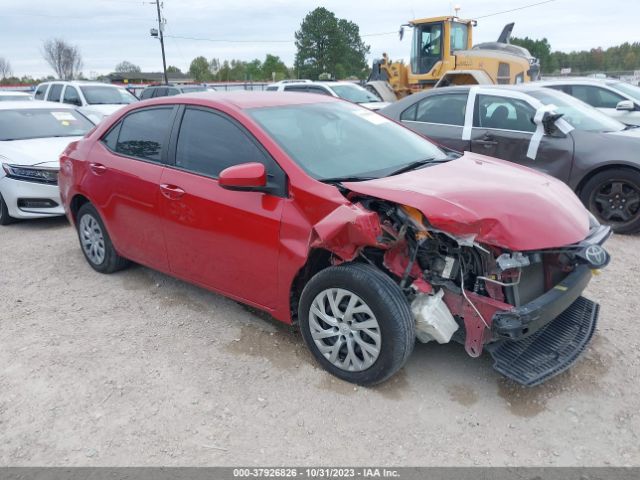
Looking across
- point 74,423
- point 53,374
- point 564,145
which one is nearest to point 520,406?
point 74,423

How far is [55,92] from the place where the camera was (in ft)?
48.1

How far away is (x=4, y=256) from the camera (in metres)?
5.76

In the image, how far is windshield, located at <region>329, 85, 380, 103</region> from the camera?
14203mm

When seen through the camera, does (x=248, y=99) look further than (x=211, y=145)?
Yes

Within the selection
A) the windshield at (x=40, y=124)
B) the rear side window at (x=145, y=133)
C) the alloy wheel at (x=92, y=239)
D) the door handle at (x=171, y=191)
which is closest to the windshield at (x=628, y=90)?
the rear side window at (x=145, y=133)

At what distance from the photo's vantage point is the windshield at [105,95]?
1384 centimetres

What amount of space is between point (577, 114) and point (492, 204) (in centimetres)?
446

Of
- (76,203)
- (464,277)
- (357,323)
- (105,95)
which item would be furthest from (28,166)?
(105,95)

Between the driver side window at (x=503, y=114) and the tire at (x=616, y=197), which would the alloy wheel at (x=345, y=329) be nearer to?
the tire at (x=616, y=197)

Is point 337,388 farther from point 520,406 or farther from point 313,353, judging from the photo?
point 520,406

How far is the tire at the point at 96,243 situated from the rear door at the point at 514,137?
4.40m

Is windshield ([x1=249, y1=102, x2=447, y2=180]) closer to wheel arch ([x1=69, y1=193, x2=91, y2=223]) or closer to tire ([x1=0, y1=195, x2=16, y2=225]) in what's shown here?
wheel arch ([x1=69, y1=193, x2=91, y2=223])

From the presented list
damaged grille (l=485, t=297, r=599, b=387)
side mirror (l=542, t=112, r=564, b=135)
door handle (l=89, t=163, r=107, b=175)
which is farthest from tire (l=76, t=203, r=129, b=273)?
side mirror (l=542, t=112, r=564, b=135)

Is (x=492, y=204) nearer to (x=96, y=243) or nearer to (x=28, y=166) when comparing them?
(x=96, y=243)
